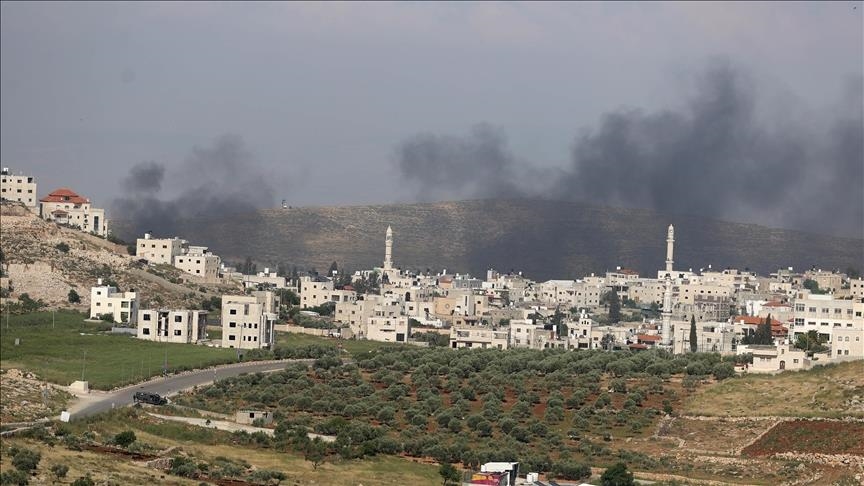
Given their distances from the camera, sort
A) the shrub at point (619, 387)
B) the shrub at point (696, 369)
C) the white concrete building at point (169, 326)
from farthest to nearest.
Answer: the white concrete building at point (169, 326), the shrub at point (696, 369), the shrub at point (619, 387)

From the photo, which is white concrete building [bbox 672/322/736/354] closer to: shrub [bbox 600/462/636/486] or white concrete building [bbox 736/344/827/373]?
white concrete building [bbox 736/344/827/373]

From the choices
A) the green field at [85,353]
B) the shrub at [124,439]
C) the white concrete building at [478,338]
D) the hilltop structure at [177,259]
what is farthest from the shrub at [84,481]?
the hilltop structure at [177,259]

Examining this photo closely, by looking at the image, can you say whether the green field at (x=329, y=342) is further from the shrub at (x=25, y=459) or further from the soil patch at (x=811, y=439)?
the shrub at (x=25, y=459)

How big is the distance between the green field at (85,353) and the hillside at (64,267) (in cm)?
637

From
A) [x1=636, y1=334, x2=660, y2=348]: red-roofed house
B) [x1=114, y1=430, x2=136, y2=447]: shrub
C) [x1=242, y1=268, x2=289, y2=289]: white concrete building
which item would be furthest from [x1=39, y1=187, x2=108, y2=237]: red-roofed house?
[x1=114, y1=430, x2=136, y2=447]: shrub

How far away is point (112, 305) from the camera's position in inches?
3548

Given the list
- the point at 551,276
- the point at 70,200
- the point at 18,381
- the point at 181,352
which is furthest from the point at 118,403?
the point at 551,276

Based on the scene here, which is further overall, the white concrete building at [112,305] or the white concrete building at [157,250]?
the white concrete building at [157,250]

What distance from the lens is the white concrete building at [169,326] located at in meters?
84.5

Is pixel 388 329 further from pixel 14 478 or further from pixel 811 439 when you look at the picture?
pixel 14 478

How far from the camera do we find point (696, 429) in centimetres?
6228


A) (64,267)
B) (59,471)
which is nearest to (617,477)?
(59,471)

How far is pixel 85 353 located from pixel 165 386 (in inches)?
325

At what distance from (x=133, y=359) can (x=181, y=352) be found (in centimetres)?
482
